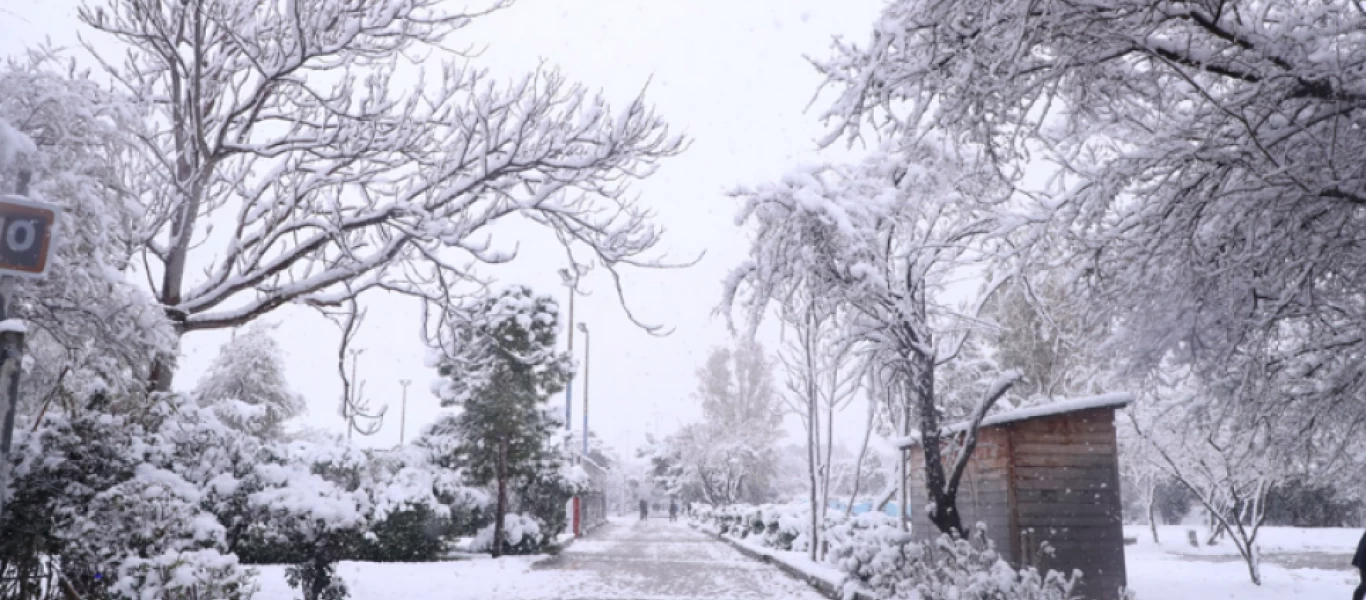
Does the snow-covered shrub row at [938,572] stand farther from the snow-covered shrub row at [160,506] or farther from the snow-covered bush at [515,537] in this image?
the snow-covered bush at [515,537]

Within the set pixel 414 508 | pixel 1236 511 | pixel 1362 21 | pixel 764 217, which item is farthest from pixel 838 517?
pixel 1362 21

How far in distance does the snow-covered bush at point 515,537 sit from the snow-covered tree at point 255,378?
1743 cm

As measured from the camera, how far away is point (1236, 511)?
1753cm

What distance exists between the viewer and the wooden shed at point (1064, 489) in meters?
10.8

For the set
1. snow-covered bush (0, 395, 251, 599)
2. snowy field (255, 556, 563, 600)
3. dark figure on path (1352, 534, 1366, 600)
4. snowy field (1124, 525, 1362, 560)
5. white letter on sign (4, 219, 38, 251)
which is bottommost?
snowy field (1124, 525, 1362, 560)

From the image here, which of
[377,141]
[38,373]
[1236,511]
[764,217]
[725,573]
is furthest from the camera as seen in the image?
[725,573]

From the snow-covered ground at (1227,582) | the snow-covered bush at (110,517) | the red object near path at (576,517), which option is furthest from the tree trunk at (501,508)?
the snow-covered bush at (110,517)

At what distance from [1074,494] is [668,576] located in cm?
937

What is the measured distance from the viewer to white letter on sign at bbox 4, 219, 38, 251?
390cm

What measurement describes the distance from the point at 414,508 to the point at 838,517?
10.3m

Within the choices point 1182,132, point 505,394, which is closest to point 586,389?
point 505,394

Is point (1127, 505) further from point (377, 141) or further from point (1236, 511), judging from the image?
point (377, 141)

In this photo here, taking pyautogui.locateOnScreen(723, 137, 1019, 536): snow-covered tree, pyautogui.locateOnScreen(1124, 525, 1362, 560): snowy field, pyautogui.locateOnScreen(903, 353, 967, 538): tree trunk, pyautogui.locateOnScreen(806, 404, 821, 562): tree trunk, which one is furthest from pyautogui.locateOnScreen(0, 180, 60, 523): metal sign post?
pyautogui.locateOnScreen(1124, 525, 1362, 560): snowy field

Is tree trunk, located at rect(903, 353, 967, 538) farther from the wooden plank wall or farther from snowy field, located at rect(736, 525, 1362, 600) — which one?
snowy field, located at rect(736, 525, 1362, 600)
